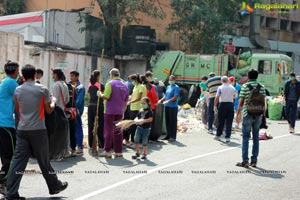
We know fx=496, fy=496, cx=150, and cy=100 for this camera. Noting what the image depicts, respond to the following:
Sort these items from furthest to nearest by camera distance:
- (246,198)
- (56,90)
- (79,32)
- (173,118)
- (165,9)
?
1. (165,9)
2. (79,32)
3. (173,118)
4. (56,90)
5. (246,198)

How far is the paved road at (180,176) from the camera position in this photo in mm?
7312

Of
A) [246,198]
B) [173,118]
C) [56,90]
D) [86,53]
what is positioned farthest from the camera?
[86,53]

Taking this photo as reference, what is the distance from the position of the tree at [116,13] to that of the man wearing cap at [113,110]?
2066 centimetres

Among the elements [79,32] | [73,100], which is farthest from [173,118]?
[79,32]

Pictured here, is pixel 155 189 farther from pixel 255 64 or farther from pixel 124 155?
pixel 255 64

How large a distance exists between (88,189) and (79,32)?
2566cm

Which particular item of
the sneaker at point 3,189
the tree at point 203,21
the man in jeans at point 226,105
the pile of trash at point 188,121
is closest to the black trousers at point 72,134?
the sneaker at point 3,189

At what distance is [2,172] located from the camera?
7281 mm

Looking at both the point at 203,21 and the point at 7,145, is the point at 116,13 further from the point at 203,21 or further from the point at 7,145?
the point at 7,145

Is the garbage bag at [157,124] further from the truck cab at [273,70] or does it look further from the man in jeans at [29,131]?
the truck cab at [273,70]

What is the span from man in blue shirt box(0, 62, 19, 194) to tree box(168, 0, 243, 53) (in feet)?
81.3

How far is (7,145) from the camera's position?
287 inches

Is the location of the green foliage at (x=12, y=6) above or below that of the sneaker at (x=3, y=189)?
above

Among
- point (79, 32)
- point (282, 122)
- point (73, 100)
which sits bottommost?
point (282, 122)
